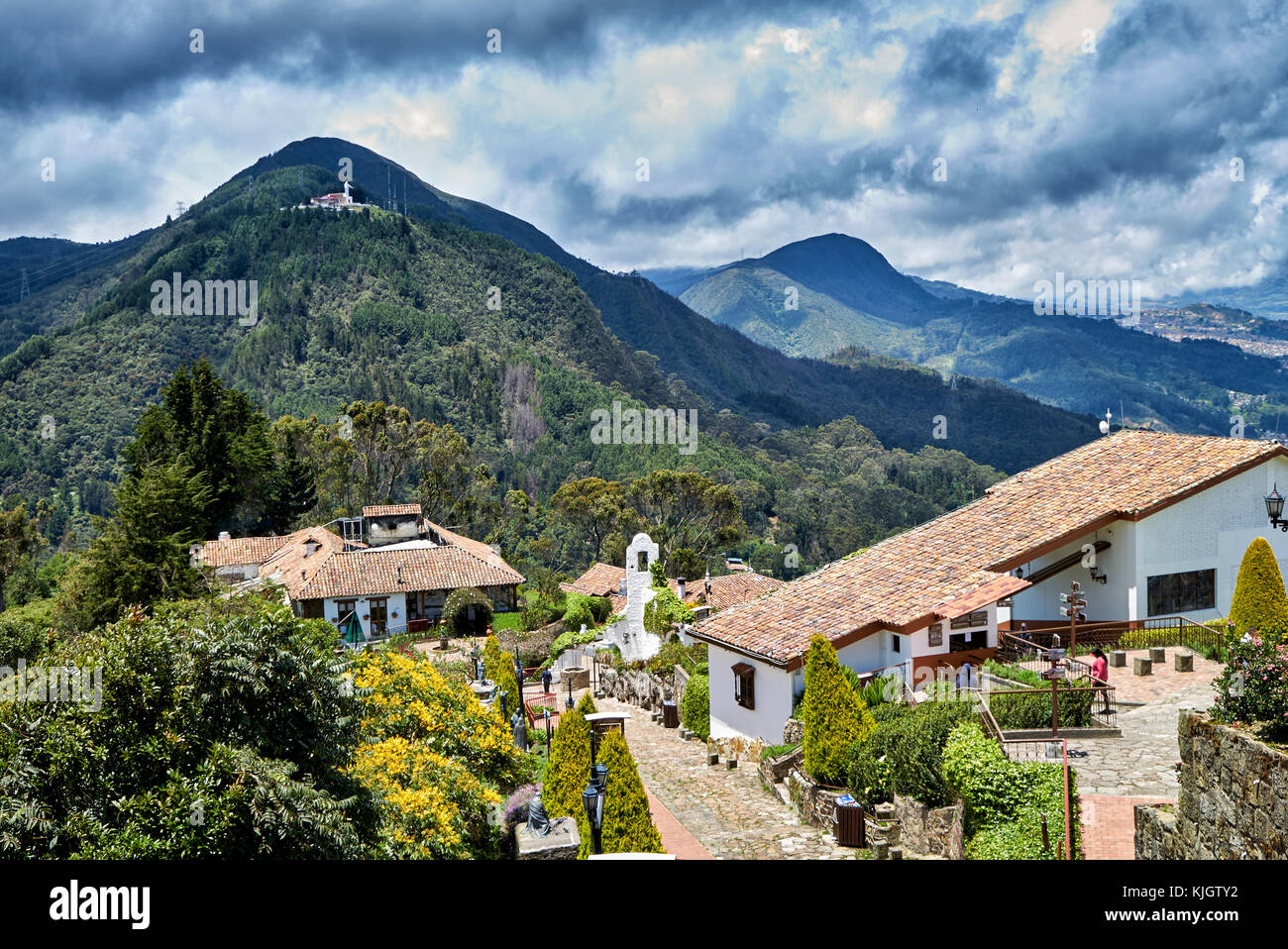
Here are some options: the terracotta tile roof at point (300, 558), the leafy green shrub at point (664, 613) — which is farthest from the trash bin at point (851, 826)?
the terracotta tile roof at point (300, 558)

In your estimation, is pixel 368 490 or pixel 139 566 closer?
pixel 139 566

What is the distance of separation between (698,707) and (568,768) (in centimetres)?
986

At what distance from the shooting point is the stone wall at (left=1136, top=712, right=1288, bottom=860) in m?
6.27

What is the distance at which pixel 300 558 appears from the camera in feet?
153

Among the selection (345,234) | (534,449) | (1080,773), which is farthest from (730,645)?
(345,234)

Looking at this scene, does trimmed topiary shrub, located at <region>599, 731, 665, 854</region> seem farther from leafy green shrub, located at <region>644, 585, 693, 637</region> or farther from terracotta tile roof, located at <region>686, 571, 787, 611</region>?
terracotta tile roof, located at <region>686, 571, 787, 611</region>

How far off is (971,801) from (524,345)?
454 ft

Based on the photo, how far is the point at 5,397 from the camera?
112 meters

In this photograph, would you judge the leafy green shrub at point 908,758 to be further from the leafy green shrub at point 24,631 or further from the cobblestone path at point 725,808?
the leafy green shrub at point 24,631

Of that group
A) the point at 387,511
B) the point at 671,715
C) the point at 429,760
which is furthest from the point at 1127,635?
the point at 387,511

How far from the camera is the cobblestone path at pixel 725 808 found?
1244cm

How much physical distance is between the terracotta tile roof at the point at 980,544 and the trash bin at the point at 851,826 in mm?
5541
